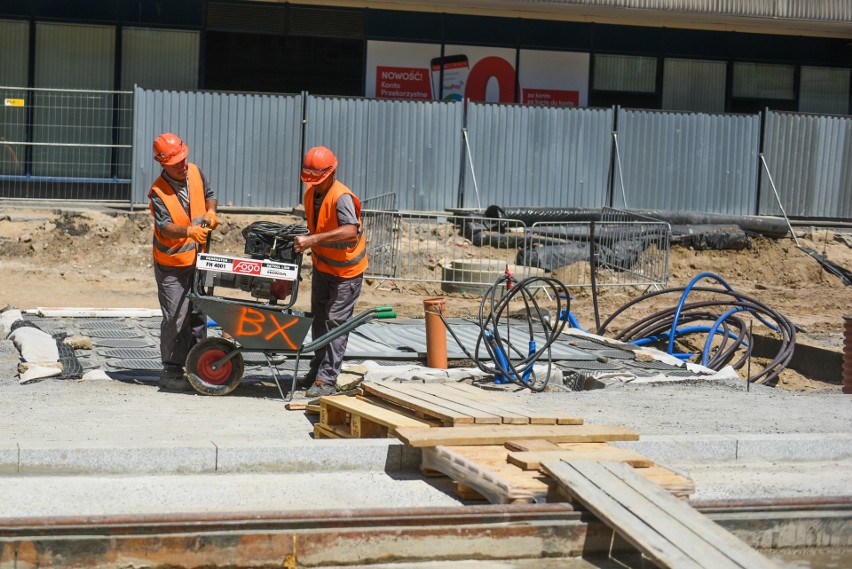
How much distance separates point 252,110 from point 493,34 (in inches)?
230

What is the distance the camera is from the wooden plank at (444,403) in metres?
7.29

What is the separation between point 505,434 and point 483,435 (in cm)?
15

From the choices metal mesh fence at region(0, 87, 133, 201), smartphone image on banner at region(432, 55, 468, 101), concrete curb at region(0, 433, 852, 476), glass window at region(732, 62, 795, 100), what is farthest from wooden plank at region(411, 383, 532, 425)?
glass window at region(732, 62, 795, 100)

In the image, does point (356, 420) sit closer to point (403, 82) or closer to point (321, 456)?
point (321, 456)

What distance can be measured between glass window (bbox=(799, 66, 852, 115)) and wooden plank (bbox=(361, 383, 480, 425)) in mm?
18880

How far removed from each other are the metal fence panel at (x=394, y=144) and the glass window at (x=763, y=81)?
7868mm

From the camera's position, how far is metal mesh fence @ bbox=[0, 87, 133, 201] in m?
20.0

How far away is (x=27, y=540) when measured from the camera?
5223 mm

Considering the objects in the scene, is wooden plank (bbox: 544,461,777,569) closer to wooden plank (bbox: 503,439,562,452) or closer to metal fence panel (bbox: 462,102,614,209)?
wooden plank (bbox: 503,439,562,452)

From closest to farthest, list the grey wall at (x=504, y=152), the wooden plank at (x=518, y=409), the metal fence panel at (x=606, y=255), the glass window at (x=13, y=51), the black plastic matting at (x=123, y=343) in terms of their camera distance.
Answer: the wooden plank at (x=518, y=409) < the black plastic matting at (x=123, y=343) < the metal fence panel at (x=606, y=255) < the grey wall at (x=504, y=152) < the glass window at (x=13, y=51)

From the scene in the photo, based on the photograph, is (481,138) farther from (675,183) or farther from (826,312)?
(826,312)

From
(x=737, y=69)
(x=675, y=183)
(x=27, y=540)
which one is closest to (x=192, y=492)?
(x=27, y=540)

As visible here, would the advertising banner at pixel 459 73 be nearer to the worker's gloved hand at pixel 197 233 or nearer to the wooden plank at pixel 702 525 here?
the worker's gloved hand at pixel 197 233

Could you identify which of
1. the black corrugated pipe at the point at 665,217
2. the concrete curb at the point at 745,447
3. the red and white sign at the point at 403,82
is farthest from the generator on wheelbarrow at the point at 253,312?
the red and white sign at the point at 403,82
